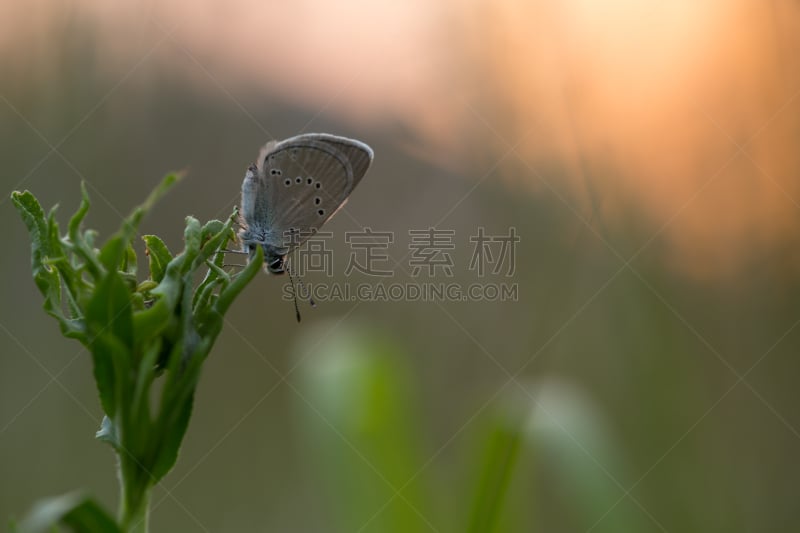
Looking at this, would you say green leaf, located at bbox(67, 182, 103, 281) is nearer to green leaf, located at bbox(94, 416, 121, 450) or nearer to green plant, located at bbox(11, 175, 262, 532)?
green plant, located at bbox(11, 175, 262, 532)

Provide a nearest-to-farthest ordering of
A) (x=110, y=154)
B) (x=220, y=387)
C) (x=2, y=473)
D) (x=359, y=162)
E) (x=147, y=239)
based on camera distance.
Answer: (x=147, y=239)
(x=359, y=162)
(x=2, y=473)
(x=110, y=154)
(x=220, y=387)

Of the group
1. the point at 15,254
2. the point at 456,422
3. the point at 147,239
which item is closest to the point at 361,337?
the point at 147,239

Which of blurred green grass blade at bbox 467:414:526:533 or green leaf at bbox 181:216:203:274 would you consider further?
blurred green grass blade at bbox 467:414:526:533

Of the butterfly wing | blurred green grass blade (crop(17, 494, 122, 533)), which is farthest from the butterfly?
blurred green grass blade (crop(17, 494, 122, 533))

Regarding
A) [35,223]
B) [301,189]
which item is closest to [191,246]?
[35,223]

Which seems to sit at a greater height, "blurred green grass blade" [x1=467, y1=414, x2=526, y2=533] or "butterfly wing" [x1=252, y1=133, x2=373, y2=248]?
"blurred green grass blade" [x1=467, y1=414, x2=526, y2=533]

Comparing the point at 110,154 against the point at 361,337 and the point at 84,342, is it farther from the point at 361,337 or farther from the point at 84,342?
the point at 84,342
